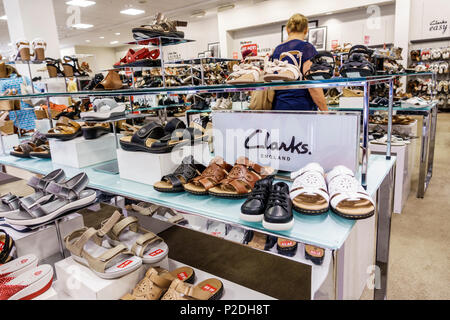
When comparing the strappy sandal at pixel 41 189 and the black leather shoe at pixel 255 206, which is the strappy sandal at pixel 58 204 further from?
the black leather shoe at pixel 255 206

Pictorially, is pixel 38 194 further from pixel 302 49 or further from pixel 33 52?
pixel 33 52

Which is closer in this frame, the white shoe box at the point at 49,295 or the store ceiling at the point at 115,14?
the white shoe box at the point at 49,295

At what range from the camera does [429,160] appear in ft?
12.3

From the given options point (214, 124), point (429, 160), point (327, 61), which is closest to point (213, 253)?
point (214, 124)

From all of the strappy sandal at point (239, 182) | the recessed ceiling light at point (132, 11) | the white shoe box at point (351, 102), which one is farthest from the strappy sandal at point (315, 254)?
the recessed ceiling light at point (132, 11)

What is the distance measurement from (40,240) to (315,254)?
1570 mm

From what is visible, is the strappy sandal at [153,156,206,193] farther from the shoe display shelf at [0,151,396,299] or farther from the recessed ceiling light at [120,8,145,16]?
the recessed ceiling light at [120,8,145,16]

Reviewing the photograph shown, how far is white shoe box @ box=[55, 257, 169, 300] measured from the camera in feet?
4.05

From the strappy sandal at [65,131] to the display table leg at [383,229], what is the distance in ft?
6.17

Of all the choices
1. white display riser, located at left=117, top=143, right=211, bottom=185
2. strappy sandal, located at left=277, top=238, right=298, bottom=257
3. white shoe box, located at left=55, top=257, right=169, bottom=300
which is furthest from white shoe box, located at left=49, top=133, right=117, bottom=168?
strappy sandal, located at left=277, top=238, right=298, bottom=257

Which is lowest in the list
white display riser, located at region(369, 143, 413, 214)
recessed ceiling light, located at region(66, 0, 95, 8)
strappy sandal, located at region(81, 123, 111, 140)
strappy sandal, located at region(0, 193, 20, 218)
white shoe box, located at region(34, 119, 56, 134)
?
white display riser, located at region(369, 143, 413, 214)

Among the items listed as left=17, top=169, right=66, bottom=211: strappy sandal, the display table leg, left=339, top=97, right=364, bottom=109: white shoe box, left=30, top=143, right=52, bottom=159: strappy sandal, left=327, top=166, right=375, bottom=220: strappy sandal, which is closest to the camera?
left=327, top=166, right=375, bottom=220: strappy sandal

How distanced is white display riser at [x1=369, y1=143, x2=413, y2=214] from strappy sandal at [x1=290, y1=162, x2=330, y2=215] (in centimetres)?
198

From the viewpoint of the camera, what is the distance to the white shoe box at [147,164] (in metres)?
1.47
